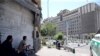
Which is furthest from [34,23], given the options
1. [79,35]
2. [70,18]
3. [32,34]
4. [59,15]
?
[59,15]

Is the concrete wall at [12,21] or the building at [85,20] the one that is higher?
the building at [85,20]

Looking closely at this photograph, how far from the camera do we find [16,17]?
1540cm

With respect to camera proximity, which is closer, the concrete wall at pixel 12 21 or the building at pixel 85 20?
the concrete wall at pixel 12 21

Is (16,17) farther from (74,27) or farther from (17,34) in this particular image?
(74,27)

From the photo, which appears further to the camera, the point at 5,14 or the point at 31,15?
the point at 31,15

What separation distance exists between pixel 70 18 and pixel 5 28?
475 feet

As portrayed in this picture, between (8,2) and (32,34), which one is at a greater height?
(8,2)

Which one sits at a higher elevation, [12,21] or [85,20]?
[85,20]

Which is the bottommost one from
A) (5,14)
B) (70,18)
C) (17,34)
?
(17,34)

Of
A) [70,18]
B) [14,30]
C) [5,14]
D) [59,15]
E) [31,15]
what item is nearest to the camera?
[5,14]

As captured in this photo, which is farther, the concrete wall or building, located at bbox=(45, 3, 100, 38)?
building, located at bbox=(45, 3, 100, 38)

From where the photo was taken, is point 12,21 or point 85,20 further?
point 85,20

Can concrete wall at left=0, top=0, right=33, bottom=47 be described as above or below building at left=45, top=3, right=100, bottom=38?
below

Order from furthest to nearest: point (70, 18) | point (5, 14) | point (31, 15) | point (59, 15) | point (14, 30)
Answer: point (59, 15), point (70, 18), point (31, 15), point (14, 30), point (5, 14)
